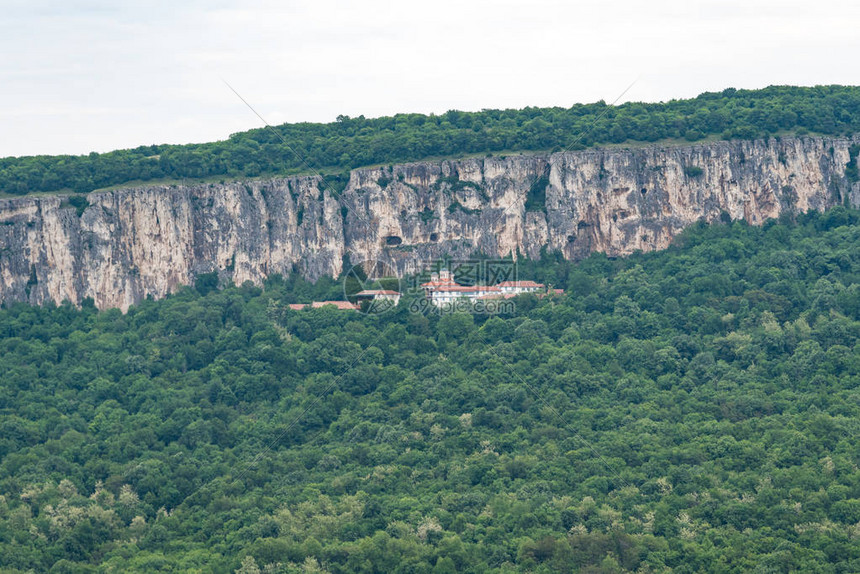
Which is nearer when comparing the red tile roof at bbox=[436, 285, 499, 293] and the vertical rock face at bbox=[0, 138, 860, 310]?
the red tile roof at bbox=[436, 285, 499, 293]

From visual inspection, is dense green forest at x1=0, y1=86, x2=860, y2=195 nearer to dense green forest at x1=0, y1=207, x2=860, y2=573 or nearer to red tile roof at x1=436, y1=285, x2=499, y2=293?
dense green forest at x1=0, y1=207, x2=860, y2=573

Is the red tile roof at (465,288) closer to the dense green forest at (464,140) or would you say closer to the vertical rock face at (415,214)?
the vertical rock face at (415,214)

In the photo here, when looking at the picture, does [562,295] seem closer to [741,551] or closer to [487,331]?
[487,331]

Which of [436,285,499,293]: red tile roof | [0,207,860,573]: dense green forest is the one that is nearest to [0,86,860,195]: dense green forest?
[0,207,860,573]: dense green forest

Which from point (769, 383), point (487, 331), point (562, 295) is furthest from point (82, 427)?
point (769, 383)

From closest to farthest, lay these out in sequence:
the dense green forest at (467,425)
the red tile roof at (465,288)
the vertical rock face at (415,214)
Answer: the dense green forest at (467,425), the red tile roof at (465,288), the vertical rock face at (415,214)

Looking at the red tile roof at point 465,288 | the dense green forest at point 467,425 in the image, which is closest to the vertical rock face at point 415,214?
the dense green forest at point 467,425
